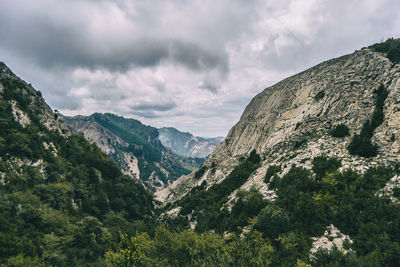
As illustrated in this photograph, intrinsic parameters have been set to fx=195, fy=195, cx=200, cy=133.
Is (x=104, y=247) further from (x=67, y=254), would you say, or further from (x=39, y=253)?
(x=39, y=253)

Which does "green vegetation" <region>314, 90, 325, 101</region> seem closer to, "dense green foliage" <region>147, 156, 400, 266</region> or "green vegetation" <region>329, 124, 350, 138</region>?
"green vegetation" <region>329, 124, 350, 138</region>

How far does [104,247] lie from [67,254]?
8.41 meters

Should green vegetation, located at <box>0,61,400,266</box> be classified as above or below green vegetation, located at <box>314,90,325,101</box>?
below

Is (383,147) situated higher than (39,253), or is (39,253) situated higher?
(383,147)

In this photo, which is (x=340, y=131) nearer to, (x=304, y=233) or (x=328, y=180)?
(x=328, y=180)

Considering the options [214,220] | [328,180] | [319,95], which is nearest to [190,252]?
[214,220]

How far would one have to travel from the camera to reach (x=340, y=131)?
148ft

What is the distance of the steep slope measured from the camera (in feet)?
112

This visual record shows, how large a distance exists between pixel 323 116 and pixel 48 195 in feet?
250

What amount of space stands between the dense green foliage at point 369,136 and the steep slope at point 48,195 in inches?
2047

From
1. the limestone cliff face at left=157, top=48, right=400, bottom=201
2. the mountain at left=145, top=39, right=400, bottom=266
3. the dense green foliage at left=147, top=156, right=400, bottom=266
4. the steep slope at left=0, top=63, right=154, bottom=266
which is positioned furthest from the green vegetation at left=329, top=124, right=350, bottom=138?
the steep slope at left=0, top=63, right=154, bottom=266

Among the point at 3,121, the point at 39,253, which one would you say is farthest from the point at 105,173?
the point at 39,253

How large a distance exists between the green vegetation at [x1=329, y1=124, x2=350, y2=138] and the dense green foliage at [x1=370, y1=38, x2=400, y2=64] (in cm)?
2110

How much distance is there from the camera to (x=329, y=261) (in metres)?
23.6
